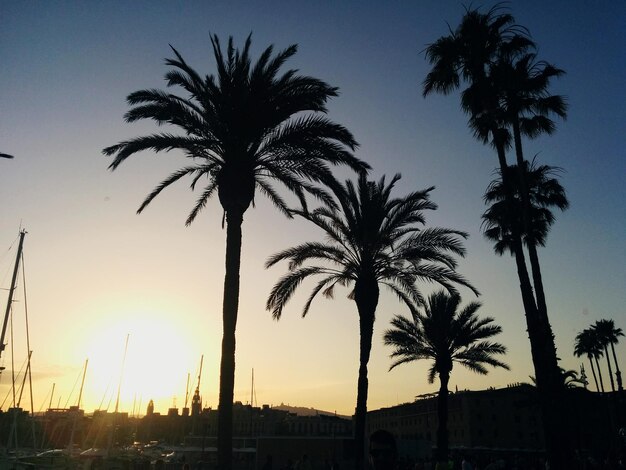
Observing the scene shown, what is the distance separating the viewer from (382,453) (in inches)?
150

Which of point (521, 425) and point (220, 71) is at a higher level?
point (220, 71)

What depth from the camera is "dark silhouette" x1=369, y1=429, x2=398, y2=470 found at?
148 inches

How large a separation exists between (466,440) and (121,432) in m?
66.0

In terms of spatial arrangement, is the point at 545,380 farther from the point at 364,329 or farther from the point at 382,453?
Answer: the point at 382,453

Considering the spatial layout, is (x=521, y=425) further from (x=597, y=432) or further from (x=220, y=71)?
(x=220, y=71)

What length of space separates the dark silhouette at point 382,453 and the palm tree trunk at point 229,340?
34.9ft

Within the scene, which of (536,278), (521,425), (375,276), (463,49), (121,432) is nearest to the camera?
(536,278)

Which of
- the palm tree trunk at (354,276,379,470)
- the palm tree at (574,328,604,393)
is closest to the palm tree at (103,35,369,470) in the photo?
the palm tree trunk at (354,276,379,470)

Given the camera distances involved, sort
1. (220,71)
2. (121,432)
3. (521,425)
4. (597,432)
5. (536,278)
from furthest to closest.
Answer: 1. (121,432)
2. (521,425)
3. (597,432)
4. (536,278)
5. (220,71)

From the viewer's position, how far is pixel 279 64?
1647 cm

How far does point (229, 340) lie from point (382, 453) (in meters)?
11.3

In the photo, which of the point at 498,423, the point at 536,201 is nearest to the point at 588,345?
the point at 498,423

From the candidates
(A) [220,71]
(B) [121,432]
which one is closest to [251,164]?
(A) [220,71]

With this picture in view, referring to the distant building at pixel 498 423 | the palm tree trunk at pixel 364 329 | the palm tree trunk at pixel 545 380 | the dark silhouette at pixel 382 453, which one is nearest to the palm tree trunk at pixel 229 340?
the palm tree trunk at pixel 364 329
